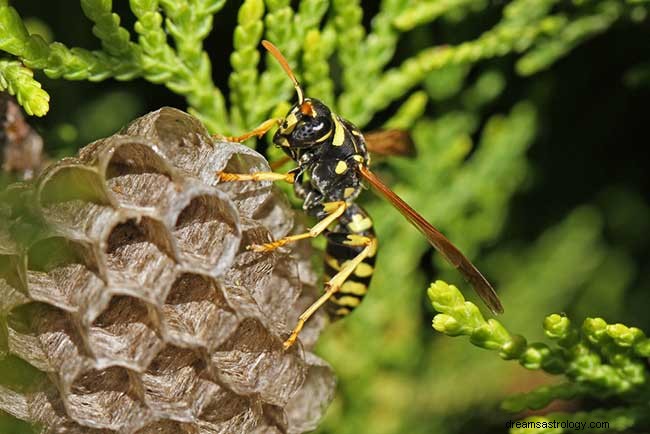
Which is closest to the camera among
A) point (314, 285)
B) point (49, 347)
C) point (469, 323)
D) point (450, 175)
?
point (49, 347)

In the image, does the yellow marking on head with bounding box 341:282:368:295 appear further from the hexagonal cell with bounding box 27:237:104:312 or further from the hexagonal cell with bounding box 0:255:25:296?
the hexagonal cell with bounding box 0:255:25:296

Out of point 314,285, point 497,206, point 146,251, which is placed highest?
point 146,251

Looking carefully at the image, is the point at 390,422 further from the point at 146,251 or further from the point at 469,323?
the point at 146,251

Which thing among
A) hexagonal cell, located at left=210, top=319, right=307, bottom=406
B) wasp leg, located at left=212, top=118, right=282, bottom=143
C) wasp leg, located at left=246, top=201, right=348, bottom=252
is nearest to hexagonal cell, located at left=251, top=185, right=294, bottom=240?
wasp leg, located at left=246, top=201, right=348, bottom=252

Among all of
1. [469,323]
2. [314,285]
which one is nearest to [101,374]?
[314,285]

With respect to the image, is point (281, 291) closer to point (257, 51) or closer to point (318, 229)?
point (318, 229)

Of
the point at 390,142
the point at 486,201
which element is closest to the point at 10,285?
the point at 390,142

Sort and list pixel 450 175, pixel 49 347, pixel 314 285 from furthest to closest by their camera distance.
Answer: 1. pixel 450 175
2. pixel 314 285
3. pixel 49 347
